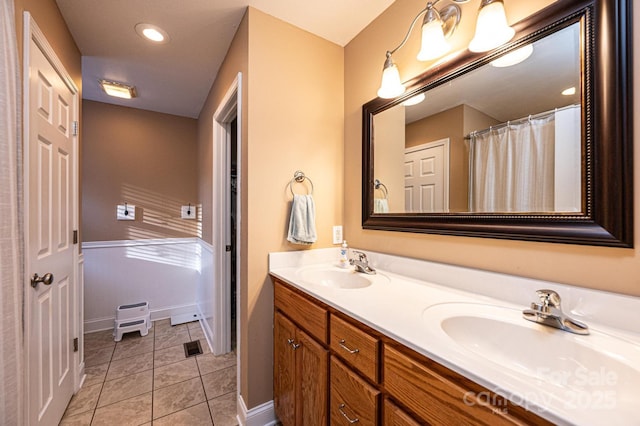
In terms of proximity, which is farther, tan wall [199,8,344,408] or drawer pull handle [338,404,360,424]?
tan wall [199,8,344,408]

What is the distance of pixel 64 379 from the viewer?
4.94ft

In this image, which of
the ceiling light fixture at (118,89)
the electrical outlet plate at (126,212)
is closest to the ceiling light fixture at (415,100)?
the ceiling light fixture at (118,89)

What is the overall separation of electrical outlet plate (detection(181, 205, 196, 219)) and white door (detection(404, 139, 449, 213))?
2.60m

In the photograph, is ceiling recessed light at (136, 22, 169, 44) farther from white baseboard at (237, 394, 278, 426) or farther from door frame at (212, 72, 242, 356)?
white baseboard at (237, 394, 278, 426)

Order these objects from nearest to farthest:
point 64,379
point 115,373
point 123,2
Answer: point 123,2 < point 64,379 < point 115,373

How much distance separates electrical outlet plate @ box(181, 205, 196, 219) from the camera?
118 inches

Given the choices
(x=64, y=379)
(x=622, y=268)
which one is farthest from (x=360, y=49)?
(x=64, y=379)

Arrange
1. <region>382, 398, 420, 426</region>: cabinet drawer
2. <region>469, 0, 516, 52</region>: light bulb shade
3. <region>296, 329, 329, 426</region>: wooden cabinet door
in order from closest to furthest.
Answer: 1. <region>382, 398, 420, 426</region>: cabinet drawer
2. <region>469, 0, 516, 52</region>: light bulb shade
3. <region>296, 329, 329, 426</region>: wooden cabinet door

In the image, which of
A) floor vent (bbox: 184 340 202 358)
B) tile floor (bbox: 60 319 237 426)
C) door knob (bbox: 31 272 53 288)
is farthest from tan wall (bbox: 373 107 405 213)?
floor vent (bbox: 184 340 202 358)

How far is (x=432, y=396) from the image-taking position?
62 centimetres

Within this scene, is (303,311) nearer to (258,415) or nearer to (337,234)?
(337,234)

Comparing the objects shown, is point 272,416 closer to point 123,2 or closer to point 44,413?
point 44,413

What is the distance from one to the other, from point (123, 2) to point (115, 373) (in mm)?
2438

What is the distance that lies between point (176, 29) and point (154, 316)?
272cm
